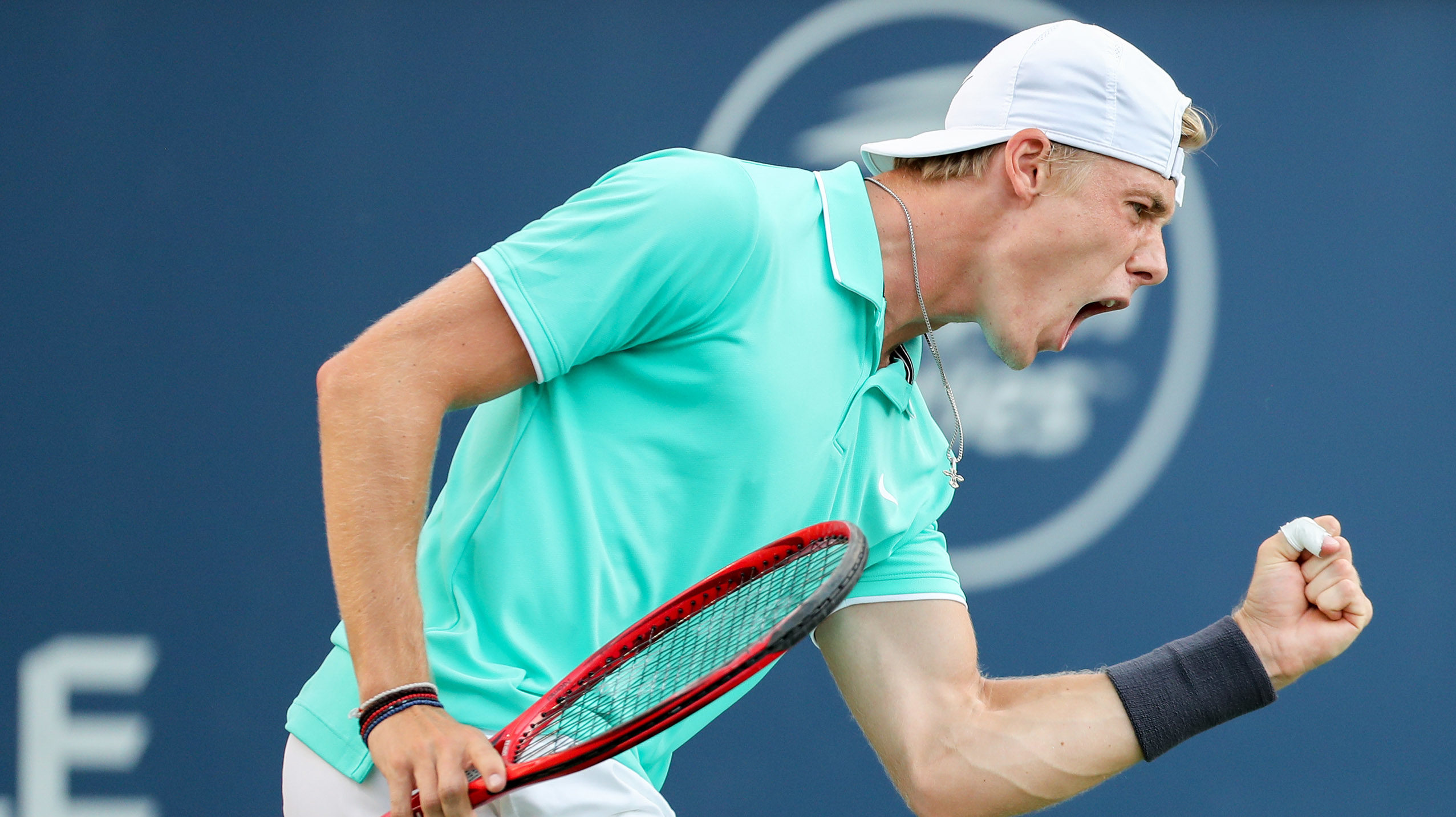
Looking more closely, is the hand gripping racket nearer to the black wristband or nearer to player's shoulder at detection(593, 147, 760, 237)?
player's shoulder at detection(593, 147, 760, 237)

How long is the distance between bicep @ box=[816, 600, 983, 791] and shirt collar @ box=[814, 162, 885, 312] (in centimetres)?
45

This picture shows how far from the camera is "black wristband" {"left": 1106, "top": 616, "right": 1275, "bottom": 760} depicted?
5.55 ft

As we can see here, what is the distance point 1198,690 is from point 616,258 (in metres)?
0.93

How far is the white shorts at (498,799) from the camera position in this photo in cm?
139

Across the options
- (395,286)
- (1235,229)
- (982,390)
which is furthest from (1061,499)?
(395,286)

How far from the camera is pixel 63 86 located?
279cm

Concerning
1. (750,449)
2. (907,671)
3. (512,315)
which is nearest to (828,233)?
(750,449)

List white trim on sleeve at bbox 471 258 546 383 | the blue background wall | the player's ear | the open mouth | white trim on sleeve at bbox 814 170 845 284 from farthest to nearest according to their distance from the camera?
the blue background wall → the open mouth → the player's ear → white trim on sleeve at bbox 814 170 845 284 → white trim on sleeve at bbox 471 258 546 383

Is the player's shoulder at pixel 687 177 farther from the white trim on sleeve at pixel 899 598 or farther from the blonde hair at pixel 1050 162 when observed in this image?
the white trim on sleeve at pixel 899 598

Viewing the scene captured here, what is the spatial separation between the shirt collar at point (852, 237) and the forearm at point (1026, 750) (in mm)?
564

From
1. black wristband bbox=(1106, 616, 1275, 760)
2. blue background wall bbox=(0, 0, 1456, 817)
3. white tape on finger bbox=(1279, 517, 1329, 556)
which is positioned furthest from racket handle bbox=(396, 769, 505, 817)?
blue background wall bbox=(0, 0, 1456, 817)

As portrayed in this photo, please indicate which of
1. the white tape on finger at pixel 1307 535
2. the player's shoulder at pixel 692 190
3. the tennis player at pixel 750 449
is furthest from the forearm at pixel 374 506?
the white tape on finger at pixel 1307 535

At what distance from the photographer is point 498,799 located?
1355mm

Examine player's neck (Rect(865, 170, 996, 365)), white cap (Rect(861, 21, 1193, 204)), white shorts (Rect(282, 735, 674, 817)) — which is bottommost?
white shorts (Rect(282, 735, 674, 817))
